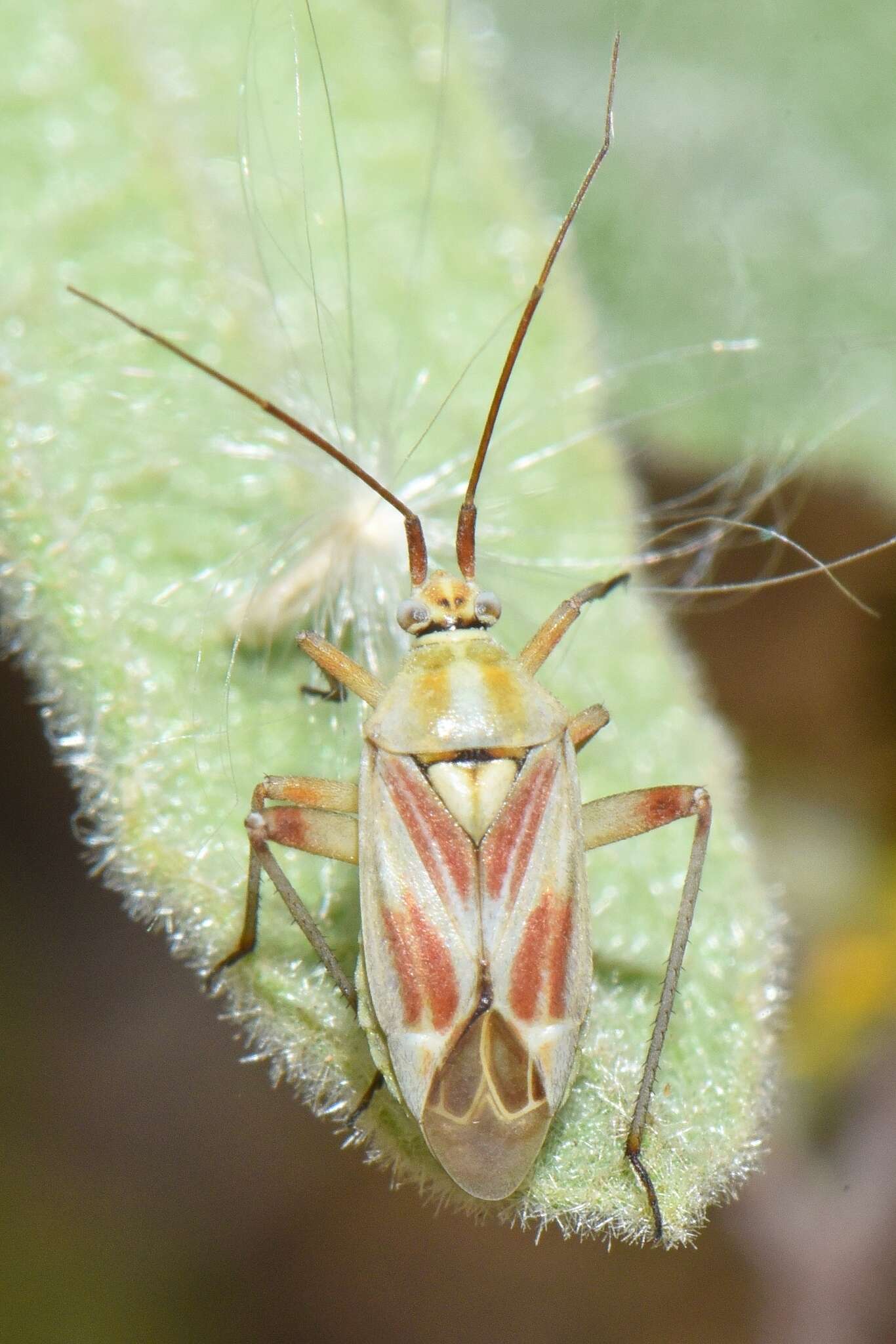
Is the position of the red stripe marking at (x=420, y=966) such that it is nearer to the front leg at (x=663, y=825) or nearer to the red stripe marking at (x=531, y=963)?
the red stripe marking at (x=531, y=963)

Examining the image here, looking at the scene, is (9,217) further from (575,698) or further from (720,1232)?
(720,1232)


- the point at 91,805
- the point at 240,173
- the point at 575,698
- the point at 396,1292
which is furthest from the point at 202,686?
the point at 396,1292

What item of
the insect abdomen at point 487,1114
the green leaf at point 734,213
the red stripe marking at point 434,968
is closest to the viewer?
the insect abdomen at point 487,1114

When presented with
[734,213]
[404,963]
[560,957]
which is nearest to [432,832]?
[404,963]

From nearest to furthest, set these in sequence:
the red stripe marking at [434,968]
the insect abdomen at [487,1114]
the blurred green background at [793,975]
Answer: the insect abdomen at [487,1114] → the red stripe marking at [434,968] → the blurred green background at [793,975]

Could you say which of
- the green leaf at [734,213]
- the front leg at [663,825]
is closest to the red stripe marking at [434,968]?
the front leg at [663,825]

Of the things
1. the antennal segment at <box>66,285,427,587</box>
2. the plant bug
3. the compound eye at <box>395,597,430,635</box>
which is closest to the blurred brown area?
the plant bug

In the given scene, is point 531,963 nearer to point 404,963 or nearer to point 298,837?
point 404,963

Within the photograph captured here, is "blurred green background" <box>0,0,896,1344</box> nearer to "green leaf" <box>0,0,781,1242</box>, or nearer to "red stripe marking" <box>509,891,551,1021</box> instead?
"green leaf" <box>0,0,781,1242</box>
